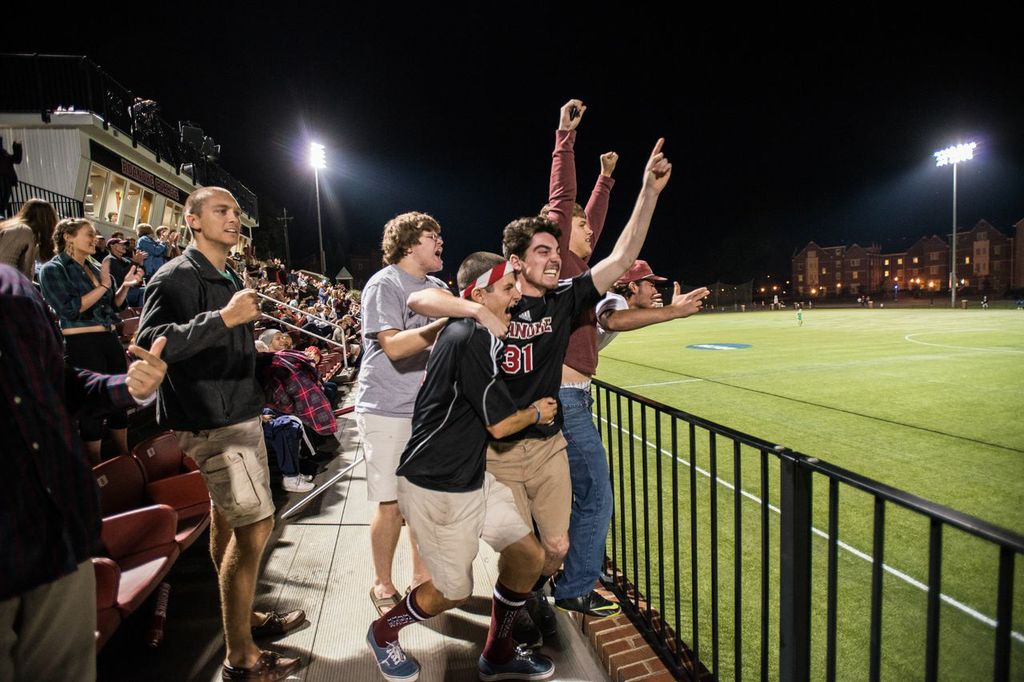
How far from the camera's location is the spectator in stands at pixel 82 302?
4020 mm

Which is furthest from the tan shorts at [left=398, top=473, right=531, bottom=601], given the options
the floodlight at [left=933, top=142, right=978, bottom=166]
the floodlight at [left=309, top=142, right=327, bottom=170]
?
the floodlight at [left=933, top=142, right=978, bottom=166]

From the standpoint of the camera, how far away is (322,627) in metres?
2.79

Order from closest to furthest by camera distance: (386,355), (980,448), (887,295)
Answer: (386,355), (980,448), (887,295)

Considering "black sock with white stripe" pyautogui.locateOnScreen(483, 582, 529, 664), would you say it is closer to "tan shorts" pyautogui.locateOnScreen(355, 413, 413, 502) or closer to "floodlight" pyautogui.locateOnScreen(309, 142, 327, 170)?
"tan shorts" pyautogui.locateOnScreen(355, 413, 413, 502)

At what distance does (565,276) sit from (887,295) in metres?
90.8

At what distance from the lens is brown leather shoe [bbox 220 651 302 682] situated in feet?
7.67

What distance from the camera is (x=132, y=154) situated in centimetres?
1733

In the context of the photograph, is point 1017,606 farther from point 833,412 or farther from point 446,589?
point 833,412

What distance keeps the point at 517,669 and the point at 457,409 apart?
1.22 meters

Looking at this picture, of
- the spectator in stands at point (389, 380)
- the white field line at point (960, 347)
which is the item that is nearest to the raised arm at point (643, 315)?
the spectator in stands at point (389, 380)

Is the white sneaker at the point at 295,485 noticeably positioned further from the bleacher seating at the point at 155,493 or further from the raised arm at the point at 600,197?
the raised arm at the point at 600,197

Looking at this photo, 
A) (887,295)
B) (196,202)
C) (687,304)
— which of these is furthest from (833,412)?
(887,295)

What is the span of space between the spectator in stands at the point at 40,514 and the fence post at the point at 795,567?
2.00 meters

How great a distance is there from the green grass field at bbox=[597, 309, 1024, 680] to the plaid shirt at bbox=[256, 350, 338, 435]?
8.95 ft
